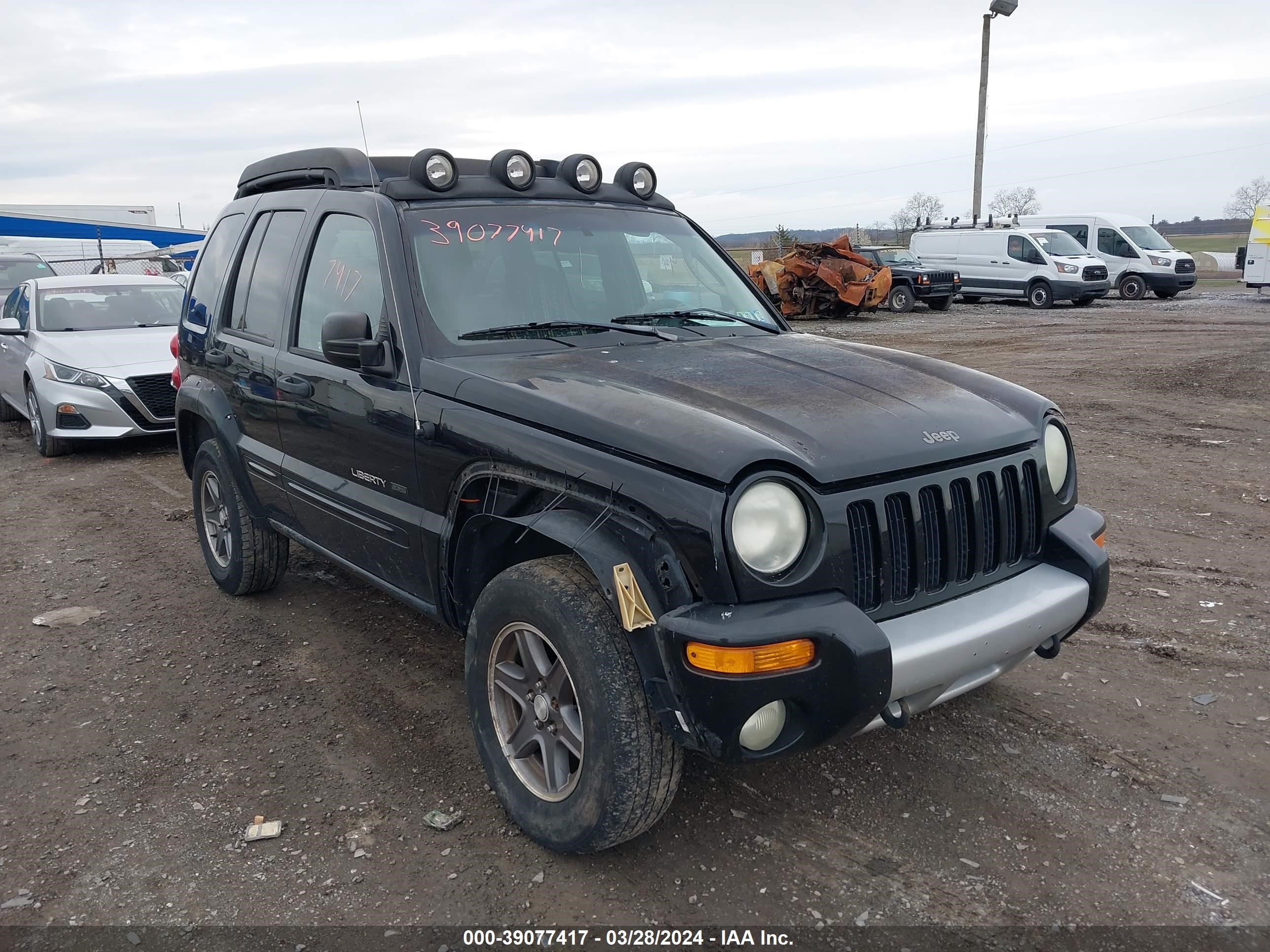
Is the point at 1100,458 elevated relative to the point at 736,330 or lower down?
lower down

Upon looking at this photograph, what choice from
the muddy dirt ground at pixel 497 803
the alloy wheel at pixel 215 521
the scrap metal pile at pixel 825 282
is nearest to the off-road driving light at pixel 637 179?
the muddy dirt ground at pixel 497 803

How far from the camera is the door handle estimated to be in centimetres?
388

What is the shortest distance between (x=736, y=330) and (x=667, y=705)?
1883mm

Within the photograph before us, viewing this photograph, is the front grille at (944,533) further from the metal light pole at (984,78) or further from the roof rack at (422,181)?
the metal light pole at (984,78)

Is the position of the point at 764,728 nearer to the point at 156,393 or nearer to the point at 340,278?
the point at 340,278

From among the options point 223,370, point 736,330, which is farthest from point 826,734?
point 223,370

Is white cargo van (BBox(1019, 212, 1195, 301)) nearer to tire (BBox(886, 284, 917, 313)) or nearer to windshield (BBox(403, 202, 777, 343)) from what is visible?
tire (BBox(886, 284, 917, 313))

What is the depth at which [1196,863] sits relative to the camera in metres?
2.82

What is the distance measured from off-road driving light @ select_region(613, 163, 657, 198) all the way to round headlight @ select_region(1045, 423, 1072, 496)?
80.4 inches

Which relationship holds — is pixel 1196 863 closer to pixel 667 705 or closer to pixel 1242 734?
pixel 1242 734

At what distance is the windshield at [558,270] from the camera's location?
3.52 meters

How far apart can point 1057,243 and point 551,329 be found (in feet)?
79.3

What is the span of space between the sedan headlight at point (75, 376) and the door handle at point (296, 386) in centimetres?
550

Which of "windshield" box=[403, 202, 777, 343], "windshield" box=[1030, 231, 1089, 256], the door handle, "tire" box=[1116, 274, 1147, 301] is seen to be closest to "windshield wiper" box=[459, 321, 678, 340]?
"windshield" box=[403, 202, 777, 343]
